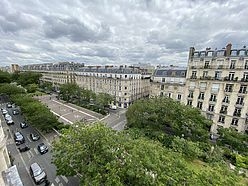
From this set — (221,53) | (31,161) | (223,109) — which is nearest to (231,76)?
(221,53)

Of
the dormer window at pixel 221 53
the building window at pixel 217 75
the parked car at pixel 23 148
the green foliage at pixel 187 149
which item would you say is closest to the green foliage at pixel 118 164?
the green foliage at pixel 187 149

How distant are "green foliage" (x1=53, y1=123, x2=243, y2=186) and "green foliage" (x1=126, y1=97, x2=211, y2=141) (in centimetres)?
1213

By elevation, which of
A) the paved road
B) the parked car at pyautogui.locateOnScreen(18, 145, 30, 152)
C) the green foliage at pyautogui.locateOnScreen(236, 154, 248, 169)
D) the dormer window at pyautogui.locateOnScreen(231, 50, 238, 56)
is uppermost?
the dormer window at pyautogui.locateOnScreen(231, 50, 238, 56)

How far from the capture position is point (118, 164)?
1052cm

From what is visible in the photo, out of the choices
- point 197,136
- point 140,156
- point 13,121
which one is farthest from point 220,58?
point 13,121

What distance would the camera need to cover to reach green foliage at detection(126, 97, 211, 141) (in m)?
23.8

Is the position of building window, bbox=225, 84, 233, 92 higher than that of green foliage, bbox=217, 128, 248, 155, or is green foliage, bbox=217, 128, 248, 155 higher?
building window, bbox=225, 84, 233, 92

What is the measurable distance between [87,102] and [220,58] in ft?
149

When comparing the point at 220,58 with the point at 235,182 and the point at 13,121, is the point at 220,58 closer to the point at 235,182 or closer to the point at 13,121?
the point at 235,182

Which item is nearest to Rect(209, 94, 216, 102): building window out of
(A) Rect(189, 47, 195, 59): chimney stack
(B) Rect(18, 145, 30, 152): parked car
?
(A) Rect(189, 47, 195, 59): chimney stack

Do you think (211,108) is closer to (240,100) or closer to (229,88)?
(240,100)

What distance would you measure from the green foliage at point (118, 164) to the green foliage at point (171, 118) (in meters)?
12.1

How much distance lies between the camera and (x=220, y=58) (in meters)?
30.9

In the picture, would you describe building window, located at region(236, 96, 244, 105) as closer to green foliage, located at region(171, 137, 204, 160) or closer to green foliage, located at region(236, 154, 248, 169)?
green foliage, located at region(236, 154, 248, 169)
